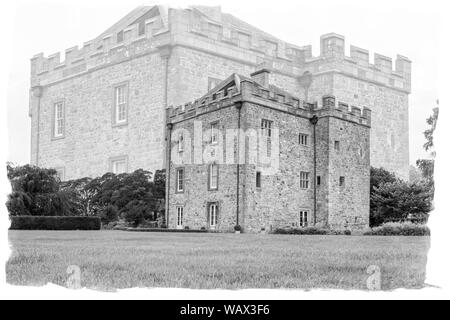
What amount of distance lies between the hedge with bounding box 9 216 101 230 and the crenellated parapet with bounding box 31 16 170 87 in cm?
1328

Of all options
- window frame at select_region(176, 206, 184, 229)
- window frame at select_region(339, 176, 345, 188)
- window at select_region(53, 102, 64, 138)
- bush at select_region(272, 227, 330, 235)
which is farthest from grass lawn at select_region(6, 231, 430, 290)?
window at select_region(53, 102, 64, 138)

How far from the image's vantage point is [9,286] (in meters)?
3.98

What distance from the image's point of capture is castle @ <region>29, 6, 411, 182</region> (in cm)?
3131

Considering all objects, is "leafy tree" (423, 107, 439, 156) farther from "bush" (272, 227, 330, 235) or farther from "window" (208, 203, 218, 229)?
"window" (208, 203, 218, 229)

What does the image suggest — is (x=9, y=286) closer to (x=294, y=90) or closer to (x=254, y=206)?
(x=254, y=206)

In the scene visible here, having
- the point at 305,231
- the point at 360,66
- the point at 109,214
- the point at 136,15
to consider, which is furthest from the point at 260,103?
the point at 136,15

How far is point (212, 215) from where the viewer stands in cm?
2388

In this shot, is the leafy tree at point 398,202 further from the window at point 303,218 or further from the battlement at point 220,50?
the battlement at point 220,50

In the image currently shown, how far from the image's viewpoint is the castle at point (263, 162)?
23125 millimetres

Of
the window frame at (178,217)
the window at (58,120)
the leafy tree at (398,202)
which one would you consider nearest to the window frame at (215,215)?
the window frame at (178,217)

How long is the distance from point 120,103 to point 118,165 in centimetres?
366

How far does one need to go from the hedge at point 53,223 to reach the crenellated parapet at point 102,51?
13281 millimetres

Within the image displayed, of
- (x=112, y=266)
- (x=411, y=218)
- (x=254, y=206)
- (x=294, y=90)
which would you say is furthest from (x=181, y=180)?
(x=112, y=266)

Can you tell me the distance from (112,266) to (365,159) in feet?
75.4
